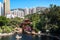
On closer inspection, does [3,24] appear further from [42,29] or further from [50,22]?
[50,22]

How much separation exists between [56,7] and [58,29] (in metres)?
5.13

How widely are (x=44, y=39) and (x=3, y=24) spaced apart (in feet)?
54.0

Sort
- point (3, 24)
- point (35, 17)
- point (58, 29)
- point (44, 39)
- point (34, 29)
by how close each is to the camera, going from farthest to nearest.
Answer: point (35, 17)
point (3, 24)
point (34, 29)
point (58, 29)
point (44, 39)

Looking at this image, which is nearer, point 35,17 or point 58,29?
point 58,29

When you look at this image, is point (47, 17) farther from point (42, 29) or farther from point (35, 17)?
point (35, 17)

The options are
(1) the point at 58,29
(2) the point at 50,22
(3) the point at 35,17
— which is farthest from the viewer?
(3) the point at 35,17

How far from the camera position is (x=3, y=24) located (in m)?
45.4

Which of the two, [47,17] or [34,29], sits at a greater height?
[47,17]

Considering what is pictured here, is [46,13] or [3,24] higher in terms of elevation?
[46,13]

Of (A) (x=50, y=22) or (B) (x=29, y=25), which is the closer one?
(A) (x=50, y=22)

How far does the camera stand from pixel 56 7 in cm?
3741

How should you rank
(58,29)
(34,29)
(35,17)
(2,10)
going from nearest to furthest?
1. (58,29)
2. (34,29)
3. (35,17)
4. (2,10)

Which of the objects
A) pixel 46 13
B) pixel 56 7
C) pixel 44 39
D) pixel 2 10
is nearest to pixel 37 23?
pixel 46 13

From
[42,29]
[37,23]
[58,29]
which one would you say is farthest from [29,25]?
[58,29]
